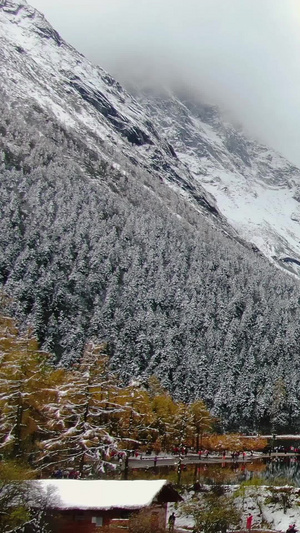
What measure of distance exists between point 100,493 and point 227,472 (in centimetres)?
3217

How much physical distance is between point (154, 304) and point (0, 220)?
55187 millimetres

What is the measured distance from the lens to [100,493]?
33.3 meters

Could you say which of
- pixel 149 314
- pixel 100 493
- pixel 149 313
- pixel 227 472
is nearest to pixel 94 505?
pixel 100 493

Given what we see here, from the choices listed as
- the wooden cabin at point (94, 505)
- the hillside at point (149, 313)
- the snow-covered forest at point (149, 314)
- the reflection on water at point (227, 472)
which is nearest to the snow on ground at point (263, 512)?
the reflection on water at point (227, 472)

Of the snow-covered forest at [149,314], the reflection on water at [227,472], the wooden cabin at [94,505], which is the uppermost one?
the wooden cabin at [94,505]

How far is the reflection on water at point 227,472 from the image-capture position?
189ft

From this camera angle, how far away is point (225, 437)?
10656 centimetres

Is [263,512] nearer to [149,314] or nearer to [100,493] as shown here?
[100,493]

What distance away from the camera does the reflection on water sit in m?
57.7

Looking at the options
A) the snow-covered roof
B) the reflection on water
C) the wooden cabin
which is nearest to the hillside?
the reflection on water

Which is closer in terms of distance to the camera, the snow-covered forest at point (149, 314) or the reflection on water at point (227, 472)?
the reflection on water at point (227, 472)

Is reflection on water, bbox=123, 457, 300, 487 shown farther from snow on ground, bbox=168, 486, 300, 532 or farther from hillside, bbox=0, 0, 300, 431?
hillside, bbox=0, 0, 300, 431

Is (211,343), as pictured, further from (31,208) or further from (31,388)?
(31,388)

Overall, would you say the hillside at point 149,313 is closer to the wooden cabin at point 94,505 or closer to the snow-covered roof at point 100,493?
the snow-covered roof at point 100,493
